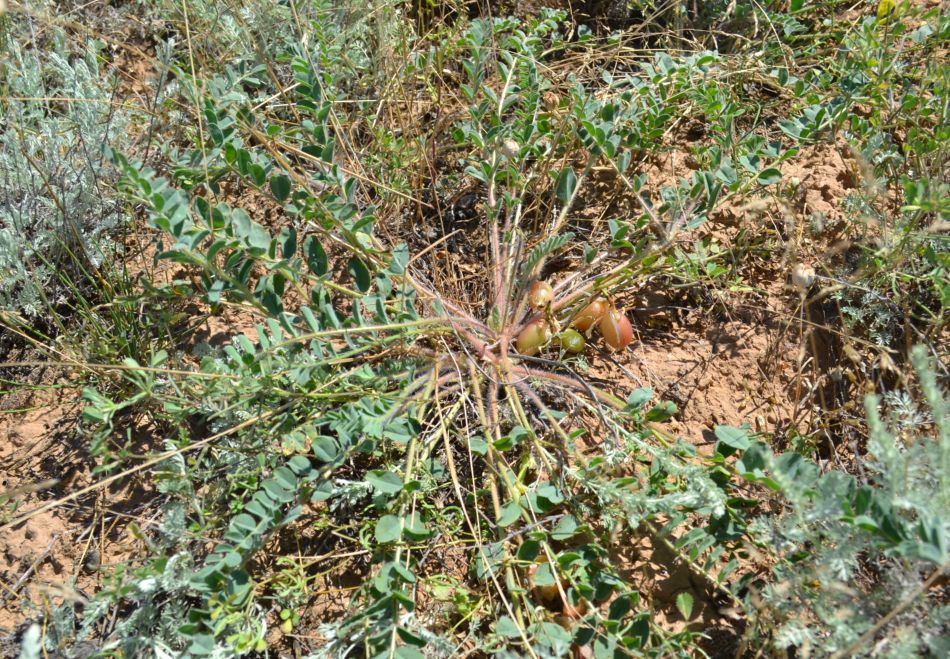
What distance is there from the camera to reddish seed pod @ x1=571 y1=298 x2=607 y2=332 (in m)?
2.36

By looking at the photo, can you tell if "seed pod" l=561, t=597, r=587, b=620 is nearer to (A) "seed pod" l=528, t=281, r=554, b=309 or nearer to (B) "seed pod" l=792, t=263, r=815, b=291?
(A) "seed pod" l=528, t=281, r=554, b=309

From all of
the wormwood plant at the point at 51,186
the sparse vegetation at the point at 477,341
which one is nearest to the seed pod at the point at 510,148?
the sparse vegetation at the point at 477,341

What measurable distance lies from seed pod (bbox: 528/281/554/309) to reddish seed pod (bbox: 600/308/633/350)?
0.19m

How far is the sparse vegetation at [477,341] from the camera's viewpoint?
175cm

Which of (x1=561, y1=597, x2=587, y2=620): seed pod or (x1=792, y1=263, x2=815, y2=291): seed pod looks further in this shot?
(x1=792, y1=263, x2=815, y2=291): seed pod

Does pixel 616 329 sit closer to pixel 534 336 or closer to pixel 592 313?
pixel 592 313

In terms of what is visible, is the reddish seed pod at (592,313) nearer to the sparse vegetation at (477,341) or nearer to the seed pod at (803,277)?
the sparse vegetation at (477,341)

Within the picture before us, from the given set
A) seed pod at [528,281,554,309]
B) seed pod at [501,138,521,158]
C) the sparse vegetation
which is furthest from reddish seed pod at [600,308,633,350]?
seed pod at [501,138,521,158]

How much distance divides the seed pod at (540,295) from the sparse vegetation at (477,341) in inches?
0.6

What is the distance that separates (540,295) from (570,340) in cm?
17

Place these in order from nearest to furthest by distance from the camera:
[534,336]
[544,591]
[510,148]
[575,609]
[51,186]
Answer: [575,609] → [544,591] → [534,336] → [51,186] → [510,148]

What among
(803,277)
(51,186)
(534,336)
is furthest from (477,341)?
(51,186)

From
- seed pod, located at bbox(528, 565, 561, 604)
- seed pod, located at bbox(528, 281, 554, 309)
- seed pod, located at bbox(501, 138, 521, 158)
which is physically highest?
seed pod, located at bbox(501, 138, 521, 158)

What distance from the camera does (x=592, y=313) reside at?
7.75ft
